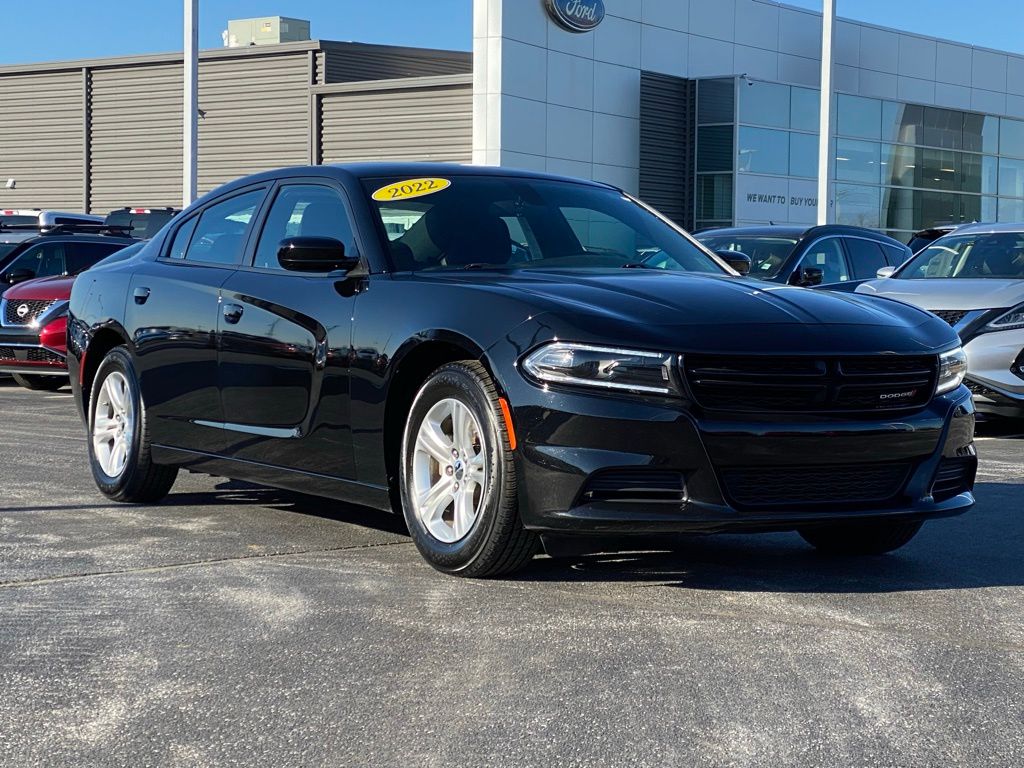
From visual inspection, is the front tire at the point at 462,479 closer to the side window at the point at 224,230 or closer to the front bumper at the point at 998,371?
the side window at the point at 224,230

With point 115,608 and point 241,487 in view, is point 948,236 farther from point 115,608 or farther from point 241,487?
point 115,608

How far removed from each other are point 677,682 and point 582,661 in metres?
0.32

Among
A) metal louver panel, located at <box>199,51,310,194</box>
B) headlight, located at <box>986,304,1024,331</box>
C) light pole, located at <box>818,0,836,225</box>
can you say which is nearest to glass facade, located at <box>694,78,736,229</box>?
metal louver panel, located at <box>199,51,310,194</box>

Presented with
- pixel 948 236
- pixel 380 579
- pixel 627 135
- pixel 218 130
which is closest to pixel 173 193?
pixel 218 130

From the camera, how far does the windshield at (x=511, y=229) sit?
614 cm

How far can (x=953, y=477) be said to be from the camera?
559 cm

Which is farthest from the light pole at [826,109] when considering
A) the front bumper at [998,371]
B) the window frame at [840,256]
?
the front bumper at [998,371]

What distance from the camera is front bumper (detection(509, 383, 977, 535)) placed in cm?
497

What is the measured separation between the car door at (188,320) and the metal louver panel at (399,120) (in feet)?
99.8

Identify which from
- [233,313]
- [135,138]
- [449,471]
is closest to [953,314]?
[233,313]

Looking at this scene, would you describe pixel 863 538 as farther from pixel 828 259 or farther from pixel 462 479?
pixel 828 259

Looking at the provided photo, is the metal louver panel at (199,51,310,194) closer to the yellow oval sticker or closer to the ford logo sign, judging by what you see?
the ford logo sign

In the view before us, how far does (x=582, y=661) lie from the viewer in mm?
4336

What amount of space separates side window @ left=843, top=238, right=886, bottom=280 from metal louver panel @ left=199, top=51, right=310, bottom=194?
94.4ft
